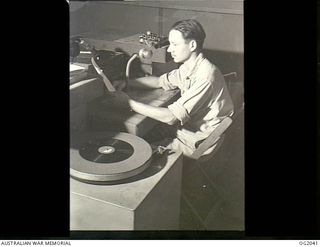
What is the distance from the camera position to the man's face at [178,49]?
1253 mm

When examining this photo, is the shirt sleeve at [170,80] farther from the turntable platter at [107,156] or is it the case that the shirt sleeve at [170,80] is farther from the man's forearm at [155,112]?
the turntable platter at [107,156]

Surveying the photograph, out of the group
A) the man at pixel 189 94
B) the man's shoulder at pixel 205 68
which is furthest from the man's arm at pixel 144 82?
the man's shoulder at pixel 205 68

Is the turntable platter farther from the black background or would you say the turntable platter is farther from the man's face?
the man's face

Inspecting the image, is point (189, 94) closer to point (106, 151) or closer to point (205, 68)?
point (205, 68)

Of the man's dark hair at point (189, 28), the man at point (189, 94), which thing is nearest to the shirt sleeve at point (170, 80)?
the man at point (189, 94)

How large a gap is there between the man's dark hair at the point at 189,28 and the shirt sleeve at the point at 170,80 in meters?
0.12

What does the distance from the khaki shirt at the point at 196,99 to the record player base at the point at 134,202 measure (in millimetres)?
92

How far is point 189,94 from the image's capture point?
126cm

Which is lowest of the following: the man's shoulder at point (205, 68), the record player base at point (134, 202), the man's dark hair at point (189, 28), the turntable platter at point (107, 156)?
the record player base at point (134, 202)

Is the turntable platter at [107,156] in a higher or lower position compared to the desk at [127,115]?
lower
